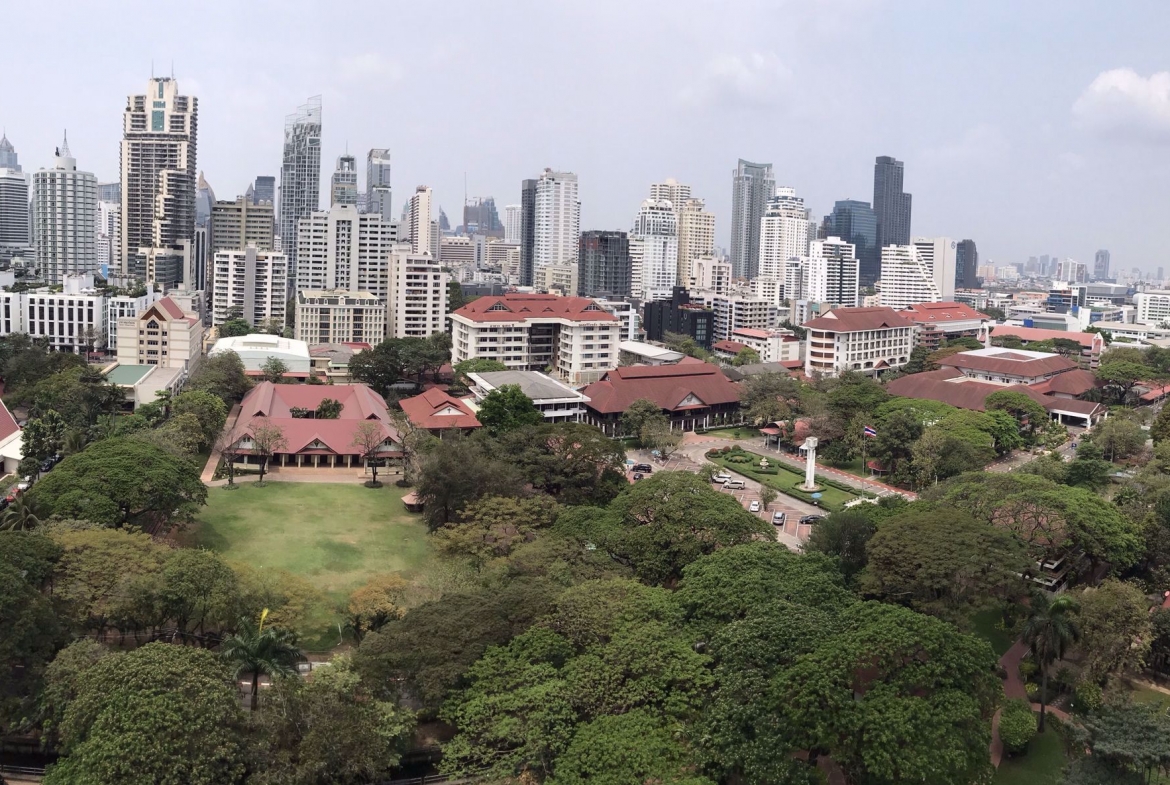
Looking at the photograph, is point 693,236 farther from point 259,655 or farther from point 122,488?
point 259,655

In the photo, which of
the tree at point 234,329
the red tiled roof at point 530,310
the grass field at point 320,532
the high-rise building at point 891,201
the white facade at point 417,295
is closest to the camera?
the grass field at point 320,532

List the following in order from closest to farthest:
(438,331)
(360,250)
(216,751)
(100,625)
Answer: (216,751), (100,625), (438,331), (360,250)

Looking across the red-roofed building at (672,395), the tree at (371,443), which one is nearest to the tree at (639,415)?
the red-roofed building at (672,395)

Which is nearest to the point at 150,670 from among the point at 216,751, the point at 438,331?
the point at 216,751

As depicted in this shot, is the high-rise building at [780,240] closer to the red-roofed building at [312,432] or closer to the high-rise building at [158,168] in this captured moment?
the high-rise building at [158,168]

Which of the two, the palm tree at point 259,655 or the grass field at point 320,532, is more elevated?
the palm tree at point 259,655

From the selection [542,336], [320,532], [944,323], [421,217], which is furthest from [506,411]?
[421,217]

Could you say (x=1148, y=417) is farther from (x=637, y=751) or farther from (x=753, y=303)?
(x=637, y=751)
